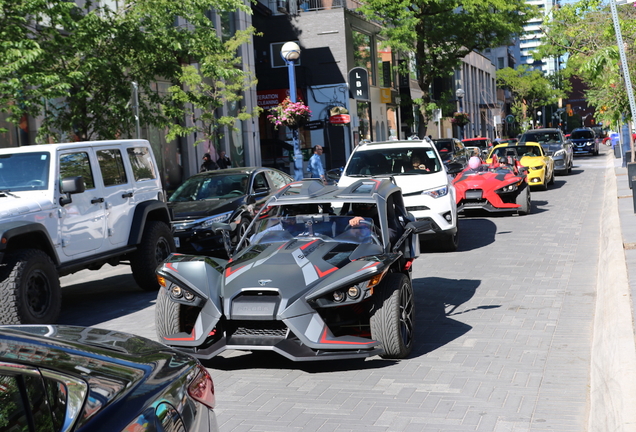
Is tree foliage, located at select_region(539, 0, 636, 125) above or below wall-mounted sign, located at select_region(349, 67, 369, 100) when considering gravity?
below

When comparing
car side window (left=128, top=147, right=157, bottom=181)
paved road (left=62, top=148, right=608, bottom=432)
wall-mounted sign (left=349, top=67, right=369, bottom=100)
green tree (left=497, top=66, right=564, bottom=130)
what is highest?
green tree (left=497, top=66, right=564, bottom=130)

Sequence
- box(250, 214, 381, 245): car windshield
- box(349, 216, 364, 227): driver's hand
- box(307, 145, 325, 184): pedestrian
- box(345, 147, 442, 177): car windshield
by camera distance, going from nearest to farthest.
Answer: box(250, 214, 381, 245): car windshield
box(349, 216, 364, 227): driver's hand
box(345, 147, 442, 177): car windshield
box(307, 145, 325, 184): pedestrian

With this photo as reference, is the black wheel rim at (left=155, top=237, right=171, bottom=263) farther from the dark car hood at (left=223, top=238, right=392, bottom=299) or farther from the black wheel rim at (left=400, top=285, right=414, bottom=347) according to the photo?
the black wheel rim at (left=400, top=285, right=414, bottom=347)

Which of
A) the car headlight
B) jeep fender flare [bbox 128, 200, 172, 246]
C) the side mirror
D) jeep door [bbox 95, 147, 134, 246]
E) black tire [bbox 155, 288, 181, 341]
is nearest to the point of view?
black tire [bbox 155, 288, 181, 341]

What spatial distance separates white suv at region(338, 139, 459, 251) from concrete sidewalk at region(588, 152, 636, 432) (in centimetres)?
253

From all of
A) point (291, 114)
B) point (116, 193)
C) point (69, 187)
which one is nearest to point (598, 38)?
point (291, 114)

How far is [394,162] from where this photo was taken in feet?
45.2

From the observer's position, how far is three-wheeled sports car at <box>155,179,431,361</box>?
588 centimetres

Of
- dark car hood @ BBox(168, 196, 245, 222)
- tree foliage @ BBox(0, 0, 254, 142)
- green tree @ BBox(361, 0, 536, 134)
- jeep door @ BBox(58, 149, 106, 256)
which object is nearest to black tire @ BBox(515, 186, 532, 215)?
dark car hood @ BBox(168, 196, 245, 222)

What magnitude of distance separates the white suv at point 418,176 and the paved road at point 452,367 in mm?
1224

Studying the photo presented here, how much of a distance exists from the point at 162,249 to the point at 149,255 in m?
0.48

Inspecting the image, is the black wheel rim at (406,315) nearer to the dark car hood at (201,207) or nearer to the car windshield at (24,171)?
the car windshield at (24,171)

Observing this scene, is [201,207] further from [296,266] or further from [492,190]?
[296,266]

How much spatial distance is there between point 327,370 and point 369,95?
130 ft
